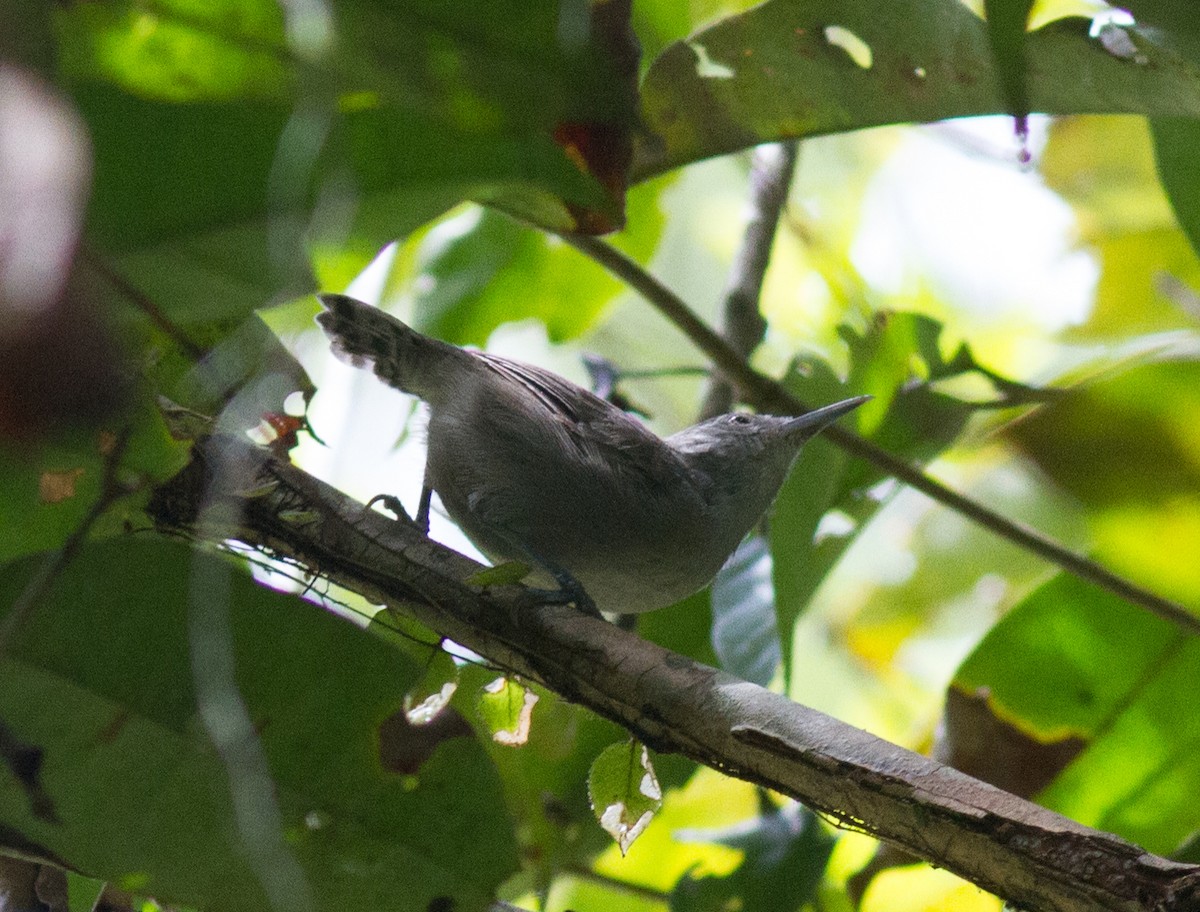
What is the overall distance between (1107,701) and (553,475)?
1.67 metres

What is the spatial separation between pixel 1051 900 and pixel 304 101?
1487 millimetres

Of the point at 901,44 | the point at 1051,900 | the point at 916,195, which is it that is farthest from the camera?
the point at 916,195

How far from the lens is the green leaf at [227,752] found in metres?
1.96

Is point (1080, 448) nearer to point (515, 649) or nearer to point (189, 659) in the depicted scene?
point (515, 649)

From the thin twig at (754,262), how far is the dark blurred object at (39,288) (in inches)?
113

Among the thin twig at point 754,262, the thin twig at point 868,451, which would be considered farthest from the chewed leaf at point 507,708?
the thin twig at point 754,262

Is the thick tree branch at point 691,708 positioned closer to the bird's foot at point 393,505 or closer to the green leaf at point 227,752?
the green leaf at point 227,752

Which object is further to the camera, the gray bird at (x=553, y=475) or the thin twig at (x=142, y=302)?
the gray bird at (x=553, y=475)

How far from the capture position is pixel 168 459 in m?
2.09

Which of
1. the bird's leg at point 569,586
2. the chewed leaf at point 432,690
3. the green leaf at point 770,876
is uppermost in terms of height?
the chewed leaf at point 432,690

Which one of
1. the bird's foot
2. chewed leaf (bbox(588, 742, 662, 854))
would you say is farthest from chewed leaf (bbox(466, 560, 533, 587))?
the bird's foot

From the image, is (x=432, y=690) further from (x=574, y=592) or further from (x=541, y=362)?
(x=541, y=362)

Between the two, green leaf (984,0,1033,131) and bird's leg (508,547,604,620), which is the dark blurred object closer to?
bird's leg (508,547,604,620)

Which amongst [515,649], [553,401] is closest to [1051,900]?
[515,649]
